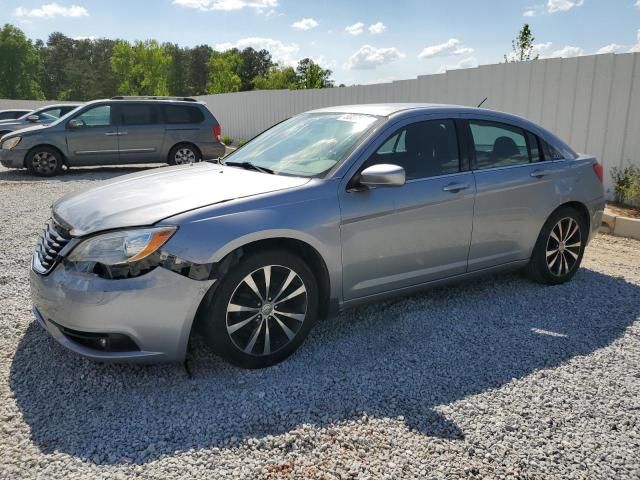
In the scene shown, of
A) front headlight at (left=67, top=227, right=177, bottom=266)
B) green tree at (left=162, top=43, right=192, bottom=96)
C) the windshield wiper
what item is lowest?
front headlight at (left=67, top=227, right=177, bottom=266)

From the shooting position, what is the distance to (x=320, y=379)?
3.30 m

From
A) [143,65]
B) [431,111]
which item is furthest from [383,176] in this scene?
[143,65]

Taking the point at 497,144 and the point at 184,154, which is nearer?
the point at 497,144

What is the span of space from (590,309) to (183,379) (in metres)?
3.42

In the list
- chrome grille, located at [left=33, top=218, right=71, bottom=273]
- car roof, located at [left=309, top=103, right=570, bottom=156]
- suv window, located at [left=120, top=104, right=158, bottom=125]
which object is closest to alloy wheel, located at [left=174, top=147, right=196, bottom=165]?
suv window, located at [left=120, top=104, right=158, bottom=125]

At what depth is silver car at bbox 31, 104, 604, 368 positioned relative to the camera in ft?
9.86

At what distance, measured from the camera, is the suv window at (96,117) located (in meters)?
12.0


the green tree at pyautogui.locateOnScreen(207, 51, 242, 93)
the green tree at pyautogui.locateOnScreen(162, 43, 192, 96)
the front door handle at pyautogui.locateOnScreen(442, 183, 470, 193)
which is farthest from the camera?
the green tree at pyautogui.locateOnScreen(162, 43, 192, 96)

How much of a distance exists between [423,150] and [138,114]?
998 cm

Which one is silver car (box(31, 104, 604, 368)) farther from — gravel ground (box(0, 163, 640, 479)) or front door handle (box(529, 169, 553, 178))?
gravel ground (box(0, 163, 640, 479))

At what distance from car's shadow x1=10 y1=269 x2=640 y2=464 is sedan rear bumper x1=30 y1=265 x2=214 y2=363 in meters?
0.28

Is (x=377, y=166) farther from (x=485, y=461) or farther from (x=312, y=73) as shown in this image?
(x=312, y=73)

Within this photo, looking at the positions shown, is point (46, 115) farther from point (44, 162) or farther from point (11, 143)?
point (44, 162)

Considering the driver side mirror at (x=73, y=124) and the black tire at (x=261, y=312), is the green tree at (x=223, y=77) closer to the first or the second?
the driver side mirror at (x=73, y=124)
